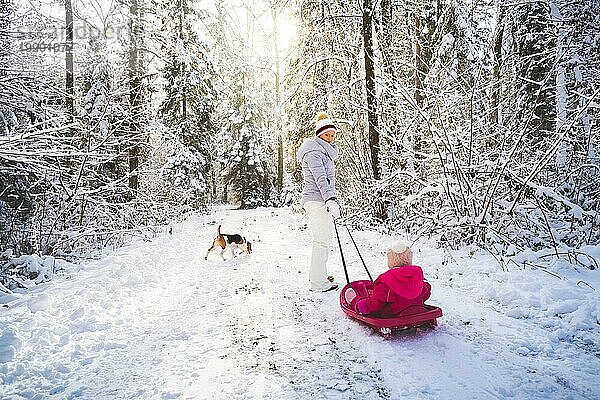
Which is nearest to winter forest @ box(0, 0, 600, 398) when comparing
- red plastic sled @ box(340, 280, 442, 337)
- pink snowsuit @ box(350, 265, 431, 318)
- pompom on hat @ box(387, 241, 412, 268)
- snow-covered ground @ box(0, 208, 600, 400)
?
snow-covered ground @ box(0, 208, 600, 400)

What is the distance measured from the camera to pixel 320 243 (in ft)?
19.2

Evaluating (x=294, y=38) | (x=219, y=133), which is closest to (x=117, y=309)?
(x=294, y=38)

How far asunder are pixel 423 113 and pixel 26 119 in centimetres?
828

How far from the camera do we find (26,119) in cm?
826

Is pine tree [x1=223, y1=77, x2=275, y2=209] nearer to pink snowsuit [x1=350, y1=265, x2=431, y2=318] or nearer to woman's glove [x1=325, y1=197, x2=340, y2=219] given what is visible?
woman's glove [x1=325, y1=197, x2=340, y2=219]

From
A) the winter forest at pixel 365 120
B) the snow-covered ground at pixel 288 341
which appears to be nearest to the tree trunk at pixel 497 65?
the winter forest at pixel 365 120

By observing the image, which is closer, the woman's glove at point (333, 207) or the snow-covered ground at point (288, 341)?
the snow-covered ground at point (288, 341)

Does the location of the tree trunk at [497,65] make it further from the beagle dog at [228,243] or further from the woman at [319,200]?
the beagle dog at [228,243]

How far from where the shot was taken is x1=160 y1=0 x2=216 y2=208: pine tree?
23125mm

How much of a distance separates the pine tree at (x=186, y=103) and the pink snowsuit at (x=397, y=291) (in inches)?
782

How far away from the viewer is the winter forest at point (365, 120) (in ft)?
22.6

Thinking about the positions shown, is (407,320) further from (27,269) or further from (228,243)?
(27,269)

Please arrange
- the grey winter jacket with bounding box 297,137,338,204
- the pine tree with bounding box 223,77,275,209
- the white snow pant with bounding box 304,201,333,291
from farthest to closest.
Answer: the pine tree with bounding box 223,77,275,209 < the white snow pant with bounding box 304,201,333,291 < the grey winter jacket with bounding box 297,137,338,204

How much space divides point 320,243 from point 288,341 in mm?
2106
